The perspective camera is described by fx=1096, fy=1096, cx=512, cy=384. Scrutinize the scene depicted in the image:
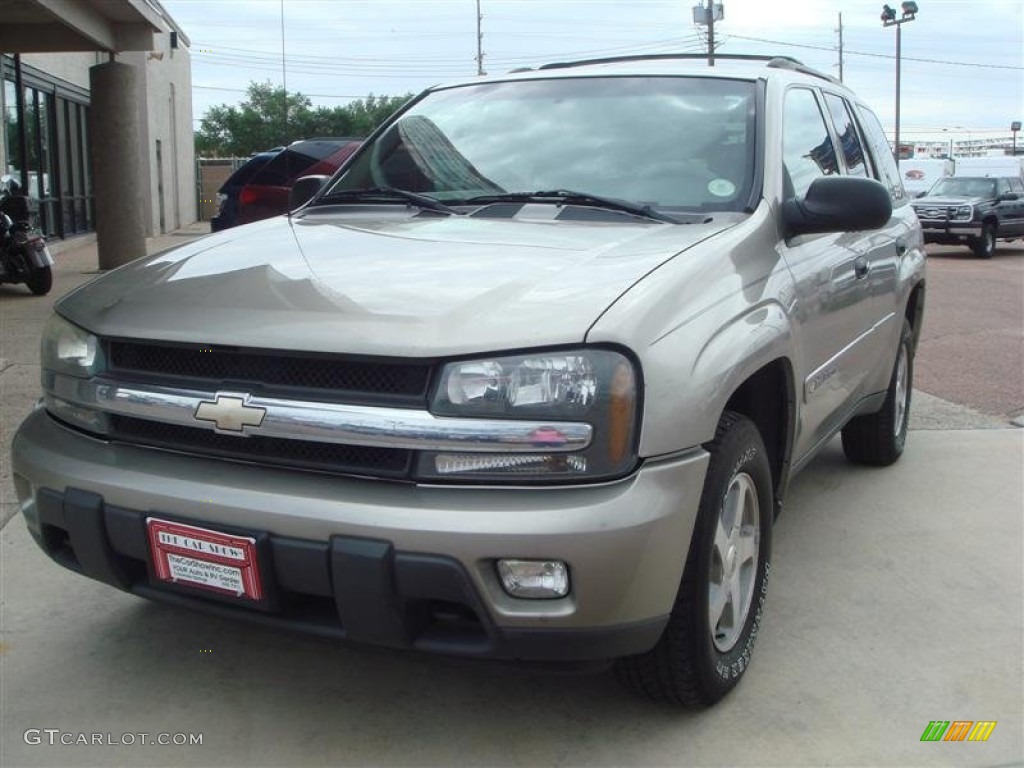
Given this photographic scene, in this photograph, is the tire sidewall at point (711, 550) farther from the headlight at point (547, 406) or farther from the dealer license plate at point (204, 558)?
the dealer license plate at point (204, 558)

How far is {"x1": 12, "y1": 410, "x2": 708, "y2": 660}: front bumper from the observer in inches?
91.1

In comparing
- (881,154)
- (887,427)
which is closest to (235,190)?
(881,154)

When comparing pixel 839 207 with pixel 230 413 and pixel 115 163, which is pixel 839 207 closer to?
pixel 230 413

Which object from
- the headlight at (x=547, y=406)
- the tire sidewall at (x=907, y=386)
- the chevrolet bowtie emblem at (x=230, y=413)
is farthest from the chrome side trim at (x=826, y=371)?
the chevrolet bowtie emblem at (x=230, y=413)

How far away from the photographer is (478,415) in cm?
238

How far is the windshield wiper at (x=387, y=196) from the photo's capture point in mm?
3588

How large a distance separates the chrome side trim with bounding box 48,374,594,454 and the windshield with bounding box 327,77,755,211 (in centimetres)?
132

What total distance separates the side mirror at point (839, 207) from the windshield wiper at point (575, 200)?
428mm

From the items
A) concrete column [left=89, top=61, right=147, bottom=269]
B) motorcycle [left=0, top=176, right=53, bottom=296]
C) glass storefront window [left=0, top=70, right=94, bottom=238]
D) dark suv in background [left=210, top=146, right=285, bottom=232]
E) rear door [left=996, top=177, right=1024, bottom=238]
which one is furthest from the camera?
rear door [left=996, top=177, right=1024, bottom=238]

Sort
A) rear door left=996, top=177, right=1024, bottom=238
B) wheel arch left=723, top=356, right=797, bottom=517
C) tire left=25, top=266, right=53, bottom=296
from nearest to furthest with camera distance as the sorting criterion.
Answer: wheel arch left=723, top=356, right=797, bottom=517 → tire left=25, top=266, right=53, bottom=296 → rear door left=996, top=177, right=1024, bottom=238

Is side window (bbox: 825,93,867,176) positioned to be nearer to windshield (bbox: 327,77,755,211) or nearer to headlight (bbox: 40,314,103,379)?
windshield (bbox: 327,77,755,211)

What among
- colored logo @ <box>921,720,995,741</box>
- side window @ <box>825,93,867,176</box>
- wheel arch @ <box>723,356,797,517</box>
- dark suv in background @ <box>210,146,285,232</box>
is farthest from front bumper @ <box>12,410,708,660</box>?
dark suv in background @ <box>210,146,285,232</box>

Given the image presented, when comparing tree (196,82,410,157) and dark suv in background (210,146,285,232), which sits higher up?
tree (196,82,410,157)

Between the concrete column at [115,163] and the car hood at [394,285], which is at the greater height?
the concrete column at [115,163]
